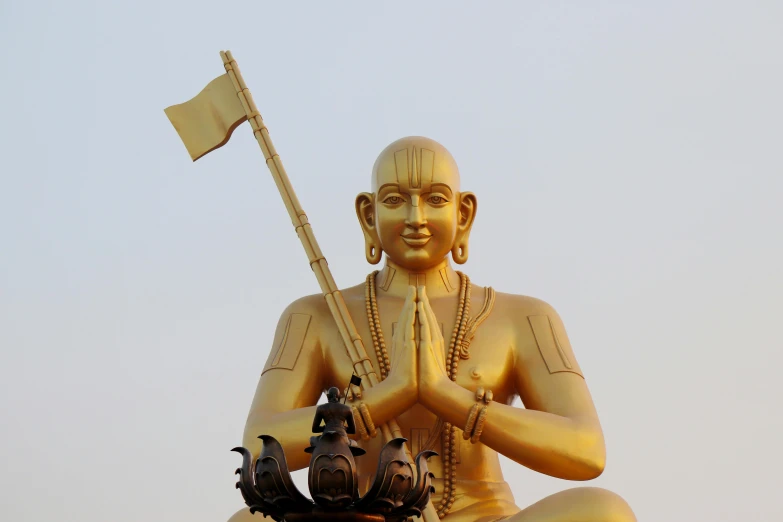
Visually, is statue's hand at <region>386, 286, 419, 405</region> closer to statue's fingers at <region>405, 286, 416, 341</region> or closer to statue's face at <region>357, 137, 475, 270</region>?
statue's fingers at <region>405, 286, 416, 341</region>

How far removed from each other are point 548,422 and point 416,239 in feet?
4.06

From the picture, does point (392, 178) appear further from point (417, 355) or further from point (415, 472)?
point (415, 472)

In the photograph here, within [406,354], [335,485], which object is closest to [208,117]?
[406,354]

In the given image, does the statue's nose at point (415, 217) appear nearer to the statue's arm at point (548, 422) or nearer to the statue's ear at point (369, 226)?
the statue's ear at point (369, 226)

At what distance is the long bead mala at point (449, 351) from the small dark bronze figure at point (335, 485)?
231 centimetres

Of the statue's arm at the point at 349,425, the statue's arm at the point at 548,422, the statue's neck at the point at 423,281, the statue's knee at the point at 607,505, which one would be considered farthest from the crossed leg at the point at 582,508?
the statue's arm at the point at 349,425

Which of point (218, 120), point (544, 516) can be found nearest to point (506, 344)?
point (544, 516)

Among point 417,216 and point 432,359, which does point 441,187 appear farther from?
point 432,359

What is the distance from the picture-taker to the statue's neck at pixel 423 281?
7.98 meters

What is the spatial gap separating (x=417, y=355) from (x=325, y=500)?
2.28 metres

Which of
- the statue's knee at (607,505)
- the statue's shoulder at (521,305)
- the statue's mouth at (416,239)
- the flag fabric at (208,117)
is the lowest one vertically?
the statue's knee at (607,505)

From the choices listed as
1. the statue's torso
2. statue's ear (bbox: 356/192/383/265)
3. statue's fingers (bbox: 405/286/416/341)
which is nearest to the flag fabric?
statue's ear (bbox: 356/192/383/265)

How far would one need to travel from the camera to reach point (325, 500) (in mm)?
4871

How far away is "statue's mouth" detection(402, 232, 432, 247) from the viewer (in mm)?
7711
